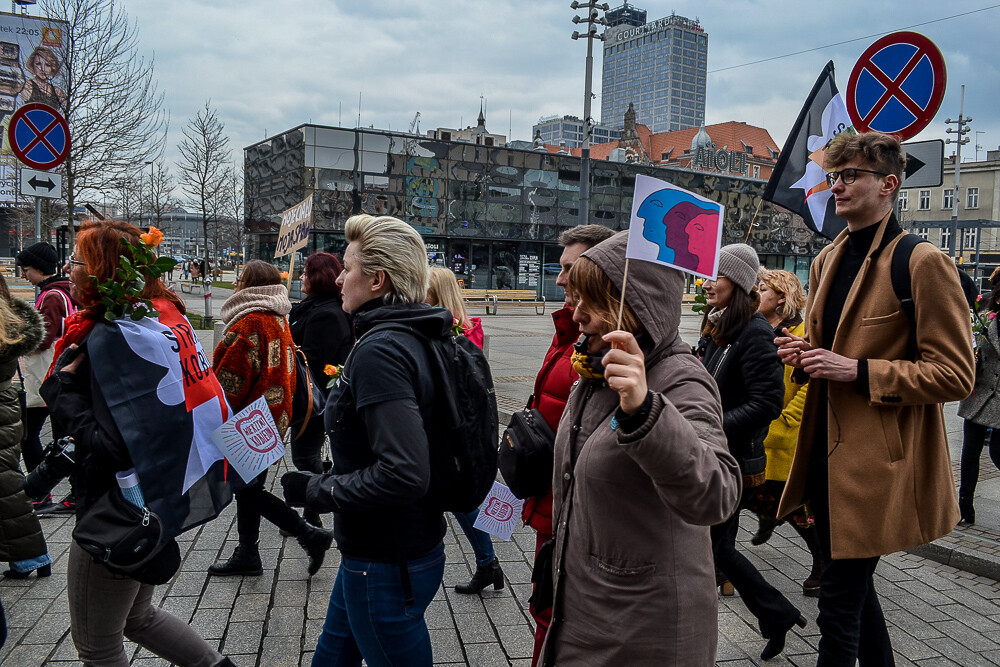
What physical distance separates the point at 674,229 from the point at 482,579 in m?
2.99

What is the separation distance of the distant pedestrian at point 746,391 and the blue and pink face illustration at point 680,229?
5.94 ft

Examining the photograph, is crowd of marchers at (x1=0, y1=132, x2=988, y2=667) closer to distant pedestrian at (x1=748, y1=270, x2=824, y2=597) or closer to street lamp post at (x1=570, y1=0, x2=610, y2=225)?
distant pedestrian at (x1=748, y1=270, x2=824, y2=597)

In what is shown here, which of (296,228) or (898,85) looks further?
(296,228)

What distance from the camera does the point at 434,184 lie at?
3478 cm

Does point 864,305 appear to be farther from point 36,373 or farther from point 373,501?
point 36,373

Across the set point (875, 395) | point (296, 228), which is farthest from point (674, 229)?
point (296, 228)

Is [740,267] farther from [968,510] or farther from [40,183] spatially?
[40,183]

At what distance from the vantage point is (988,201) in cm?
6838

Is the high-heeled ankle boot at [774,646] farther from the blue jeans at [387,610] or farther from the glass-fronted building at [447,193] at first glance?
the glass-fronted building at [447,193]

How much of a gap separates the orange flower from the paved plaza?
1.95 m

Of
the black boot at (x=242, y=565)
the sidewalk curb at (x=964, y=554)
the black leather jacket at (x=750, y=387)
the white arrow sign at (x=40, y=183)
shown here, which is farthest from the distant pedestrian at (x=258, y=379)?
the white arrow sign at (x=40, y=183)

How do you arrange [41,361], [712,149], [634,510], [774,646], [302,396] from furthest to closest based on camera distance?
[712,149] < [41,361] < [302,396] < [774,646] < [634,510]

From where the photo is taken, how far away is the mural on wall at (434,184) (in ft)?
105

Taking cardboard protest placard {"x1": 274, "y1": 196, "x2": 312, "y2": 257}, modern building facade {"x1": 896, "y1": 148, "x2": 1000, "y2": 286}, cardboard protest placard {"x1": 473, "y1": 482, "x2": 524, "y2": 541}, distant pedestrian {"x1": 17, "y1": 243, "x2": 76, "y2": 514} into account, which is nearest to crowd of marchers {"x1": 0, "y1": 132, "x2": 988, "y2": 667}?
cardboard protest placard {"x1": 473, "y1": 482, "x2": 524, "y2": 541}
